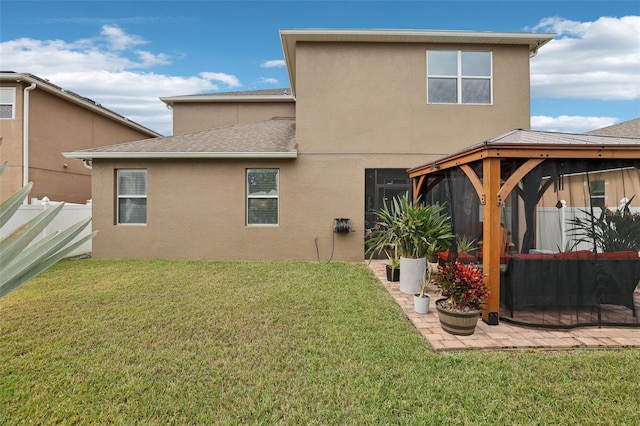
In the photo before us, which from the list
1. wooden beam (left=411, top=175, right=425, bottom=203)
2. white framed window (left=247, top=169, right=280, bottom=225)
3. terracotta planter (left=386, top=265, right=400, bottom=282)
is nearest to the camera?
terracotta planter (left=386, top=265, right=400, bottom=282)

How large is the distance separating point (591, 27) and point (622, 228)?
1410 cm

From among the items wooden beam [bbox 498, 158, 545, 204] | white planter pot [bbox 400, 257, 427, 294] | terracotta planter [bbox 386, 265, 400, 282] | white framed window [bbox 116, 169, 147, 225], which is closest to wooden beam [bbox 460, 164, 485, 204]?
wooden beam [bbox 498, 158, 545, 204]

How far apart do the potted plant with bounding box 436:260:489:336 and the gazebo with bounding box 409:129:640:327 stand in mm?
386

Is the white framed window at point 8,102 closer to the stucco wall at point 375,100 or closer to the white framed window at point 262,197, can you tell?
the white framed window at point 262,197

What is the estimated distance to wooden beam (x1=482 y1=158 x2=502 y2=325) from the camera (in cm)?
402

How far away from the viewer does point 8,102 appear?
11016mm

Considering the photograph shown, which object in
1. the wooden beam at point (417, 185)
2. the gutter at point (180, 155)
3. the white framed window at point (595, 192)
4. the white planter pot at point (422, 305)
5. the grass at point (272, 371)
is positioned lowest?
the grass at point (272, 371)

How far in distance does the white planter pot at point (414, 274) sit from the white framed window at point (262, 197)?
4.09m

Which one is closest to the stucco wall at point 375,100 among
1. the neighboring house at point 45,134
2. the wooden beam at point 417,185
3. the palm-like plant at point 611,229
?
the wooden beam at point 417,185

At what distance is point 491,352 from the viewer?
3436mm

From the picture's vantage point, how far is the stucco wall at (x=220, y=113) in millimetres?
13258

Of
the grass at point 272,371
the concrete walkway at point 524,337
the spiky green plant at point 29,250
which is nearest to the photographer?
the spiky green plant at point 29,250

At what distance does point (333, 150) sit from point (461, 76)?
158 inches

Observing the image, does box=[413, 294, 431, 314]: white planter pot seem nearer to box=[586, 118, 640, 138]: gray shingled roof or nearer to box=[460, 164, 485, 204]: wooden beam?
box=[460, 164, 485, 204]: wooden beam
